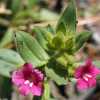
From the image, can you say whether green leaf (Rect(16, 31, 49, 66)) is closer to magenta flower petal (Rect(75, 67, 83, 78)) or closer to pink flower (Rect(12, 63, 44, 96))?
pink flower (Rect(12, 63, 44, 96))

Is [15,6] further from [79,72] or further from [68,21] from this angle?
[79,72]

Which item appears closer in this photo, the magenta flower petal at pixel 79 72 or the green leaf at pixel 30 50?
the magenta flower petal at pixel 79 72

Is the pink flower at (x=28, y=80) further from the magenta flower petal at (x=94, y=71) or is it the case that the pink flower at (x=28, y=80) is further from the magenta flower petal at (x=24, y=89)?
the magenta flower petal at (x=94, y=71)

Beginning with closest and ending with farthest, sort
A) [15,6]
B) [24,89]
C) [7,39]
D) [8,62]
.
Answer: [24,89] → [8,62] → [7,39] → [15,6]

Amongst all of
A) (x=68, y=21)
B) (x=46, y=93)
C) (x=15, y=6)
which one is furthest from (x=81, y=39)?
(x=15, y=6)

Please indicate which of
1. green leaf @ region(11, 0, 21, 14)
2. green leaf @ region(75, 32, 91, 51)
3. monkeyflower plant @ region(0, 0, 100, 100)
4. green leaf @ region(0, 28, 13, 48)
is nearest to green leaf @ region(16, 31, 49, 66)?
monkeyflower plant @ region(0, 0, 100, 100)

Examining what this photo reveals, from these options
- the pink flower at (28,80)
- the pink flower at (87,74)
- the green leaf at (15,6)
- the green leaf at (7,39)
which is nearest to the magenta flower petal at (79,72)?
the pink flower at (87,74)

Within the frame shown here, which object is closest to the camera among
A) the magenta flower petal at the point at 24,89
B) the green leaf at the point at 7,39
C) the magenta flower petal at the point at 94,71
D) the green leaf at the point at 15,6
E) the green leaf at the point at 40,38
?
the magenta flower petal at the point at 24,89
